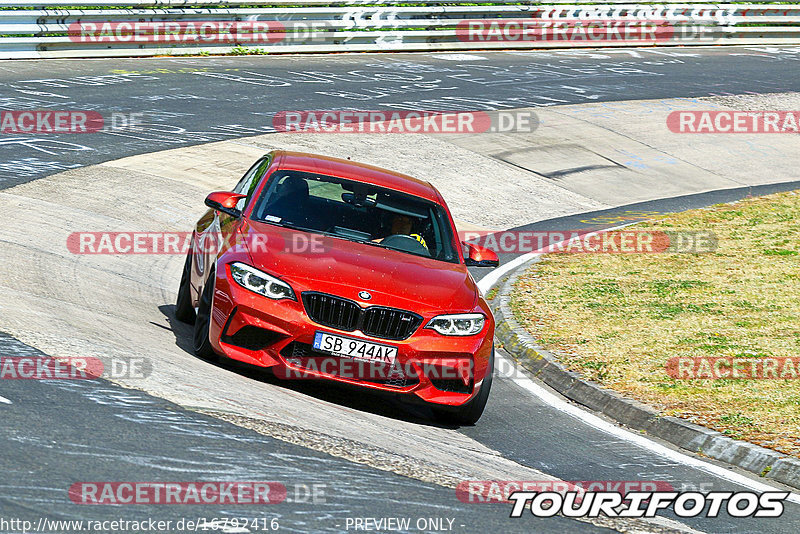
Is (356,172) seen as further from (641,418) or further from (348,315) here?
(641,418)

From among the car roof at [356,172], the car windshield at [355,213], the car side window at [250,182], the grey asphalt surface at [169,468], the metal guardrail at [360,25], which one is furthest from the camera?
the metal guardrail at [360,25]

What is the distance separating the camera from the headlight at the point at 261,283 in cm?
757

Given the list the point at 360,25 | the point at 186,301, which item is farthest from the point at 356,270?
the point at 360,25

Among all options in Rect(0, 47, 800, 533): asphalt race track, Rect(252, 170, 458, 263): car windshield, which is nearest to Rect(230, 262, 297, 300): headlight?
Rect(0, 47, 800, 533): asphalt race track

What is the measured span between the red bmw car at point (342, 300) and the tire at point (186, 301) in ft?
1.59

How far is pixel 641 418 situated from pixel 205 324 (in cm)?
334

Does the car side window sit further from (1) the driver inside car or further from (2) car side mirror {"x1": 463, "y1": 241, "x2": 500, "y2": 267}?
(2) car side mirror {"x1": 463, "y1": 241, "x2": 500, "y2": 267}

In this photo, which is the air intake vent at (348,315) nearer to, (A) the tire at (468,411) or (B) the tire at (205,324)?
(A) the tire at (468,411)

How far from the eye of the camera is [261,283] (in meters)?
7.64

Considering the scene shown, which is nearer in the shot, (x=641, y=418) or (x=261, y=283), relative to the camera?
(x=261, y=283)

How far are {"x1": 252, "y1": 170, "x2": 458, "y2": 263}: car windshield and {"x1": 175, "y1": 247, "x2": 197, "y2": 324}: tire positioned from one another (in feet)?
3.57

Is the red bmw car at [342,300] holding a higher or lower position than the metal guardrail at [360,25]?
lower

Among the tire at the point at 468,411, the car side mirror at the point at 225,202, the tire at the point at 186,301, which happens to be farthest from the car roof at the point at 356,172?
the tire at the point at 468,411

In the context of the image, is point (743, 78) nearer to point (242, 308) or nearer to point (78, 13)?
point (78, 13)
